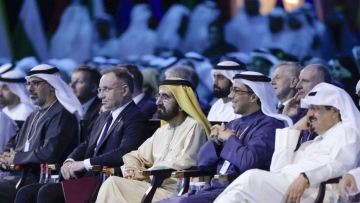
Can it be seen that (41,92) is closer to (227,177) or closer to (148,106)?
(148,106)

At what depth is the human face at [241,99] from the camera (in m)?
8.92

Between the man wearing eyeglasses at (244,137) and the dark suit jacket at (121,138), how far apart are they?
3.20 feet

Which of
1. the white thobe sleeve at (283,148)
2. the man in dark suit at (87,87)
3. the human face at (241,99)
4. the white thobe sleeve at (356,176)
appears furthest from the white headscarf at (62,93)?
the white thobe sleeve at (356,176)

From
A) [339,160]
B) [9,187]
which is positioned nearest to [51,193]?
[9,187]

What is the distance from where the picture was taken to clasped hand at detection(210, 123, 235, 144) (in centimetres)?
868

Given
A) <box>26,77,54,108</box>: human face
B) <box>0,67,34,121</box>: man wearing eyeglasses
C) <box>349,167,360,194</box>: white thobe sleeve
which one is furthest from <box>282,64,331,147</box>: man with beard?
<box>0,67,34,121</box>: man wearing eyeglasses

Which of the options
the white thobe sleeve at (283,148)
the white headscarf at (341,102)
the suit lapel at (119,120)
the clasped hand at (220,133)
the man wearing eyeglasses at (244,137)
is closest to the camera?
the white headscarf at (341,102)

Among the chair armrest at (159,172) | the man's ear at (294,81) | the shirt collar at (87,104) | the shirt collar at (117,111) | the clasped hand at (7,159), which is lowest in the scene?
the clasped hand at (7,159)

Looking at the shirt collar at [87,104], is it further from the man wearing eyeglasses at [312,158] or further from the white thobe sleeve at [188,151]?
the man wearing eyeglasses at [312,158]

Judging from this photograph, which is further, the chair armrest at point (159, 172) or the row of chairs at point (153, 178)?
the chair armrest at point (159, 172)

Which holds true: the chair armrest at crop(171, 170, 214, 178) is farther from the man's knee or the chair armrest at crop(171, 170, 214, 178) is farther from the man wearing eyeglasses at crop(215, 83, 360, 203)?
the man's knee

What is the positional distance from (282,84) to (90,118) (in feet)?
7.56

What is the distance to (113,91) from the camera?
9.91m

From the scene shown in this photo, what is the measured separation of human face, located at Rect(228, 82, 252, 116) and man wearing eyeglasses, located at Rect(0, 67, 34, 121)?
436 centimetres
